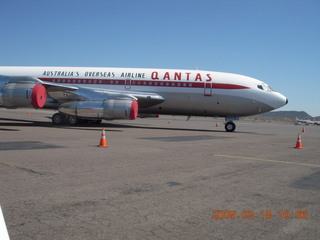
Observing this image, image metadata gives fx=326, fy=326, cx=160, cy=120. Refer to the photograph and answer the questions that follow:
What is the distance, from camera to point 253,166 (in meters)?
8.47

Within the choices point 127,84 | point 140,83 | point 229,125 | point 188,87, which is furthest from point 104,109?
point 229,125

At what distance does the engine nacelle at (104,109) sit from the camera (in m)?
18.7

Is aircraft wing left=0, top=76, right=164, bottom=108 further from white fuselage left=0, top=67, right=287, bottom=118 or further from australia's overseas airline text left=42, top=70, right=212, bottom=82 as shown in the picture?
australia's overseas airline text left=42, top=70, right=212, bottom=82

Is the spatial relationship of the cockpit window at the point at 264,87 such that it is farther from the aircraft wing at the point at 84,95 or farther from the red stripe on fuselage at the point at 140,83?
the aircraft wing at the point at 84,95

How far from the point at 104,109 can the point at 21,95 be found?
454 cm

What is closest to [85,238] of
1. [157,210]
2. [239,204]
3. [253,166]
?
[157,210]

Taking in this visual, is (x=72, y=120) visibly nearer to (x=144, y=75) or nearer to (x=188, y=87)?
(x=144, y=75)

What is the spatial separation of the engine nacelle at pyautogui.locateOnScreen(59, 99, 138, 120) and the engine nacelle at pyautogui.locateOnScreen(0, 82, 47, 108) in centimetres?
280

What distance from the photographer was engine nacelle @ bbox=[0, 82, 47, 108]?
16.5 meters

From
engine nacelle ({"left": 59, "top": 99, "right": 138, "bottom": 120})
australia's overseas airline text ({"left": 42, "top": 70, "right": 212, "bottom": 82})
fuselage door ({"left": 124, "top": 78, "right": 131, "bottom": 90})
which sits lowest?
engine nacelle ({"left": 59, "top": 99, "right": 138, "bottom": 120})

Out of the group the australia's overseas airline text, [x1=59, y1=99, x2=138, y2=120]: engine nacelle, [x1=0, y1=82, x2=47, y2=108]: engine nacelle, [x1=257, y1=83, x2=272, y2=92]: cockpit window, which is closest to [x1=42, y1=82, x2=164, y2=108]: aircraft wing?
[x1=59, y1=99, x2=138, y2=120]: engine nacelle

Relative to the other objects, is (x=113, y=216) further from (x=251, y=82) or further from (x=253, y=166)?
(x=251, y=82)

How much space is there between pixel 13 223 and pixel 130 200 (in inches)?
67.6

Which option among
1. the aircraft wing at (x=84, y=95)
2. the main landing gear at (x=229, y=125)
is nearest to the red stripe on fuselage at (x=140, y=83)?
the aircraft wing at (x=84, y=95)
